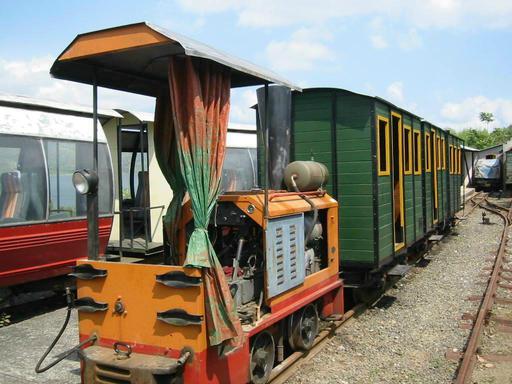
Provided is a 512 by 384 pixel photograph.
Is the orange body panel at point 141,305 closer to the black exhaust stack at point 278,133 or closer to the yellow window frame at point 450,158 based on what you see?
the black exhaust stack at point 278,133

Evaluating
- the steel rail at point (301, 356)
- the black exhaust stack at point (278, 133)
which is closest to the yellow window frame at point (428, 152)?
the steel rail at point (301, 356)

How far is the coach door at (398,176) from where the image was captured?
320 inches

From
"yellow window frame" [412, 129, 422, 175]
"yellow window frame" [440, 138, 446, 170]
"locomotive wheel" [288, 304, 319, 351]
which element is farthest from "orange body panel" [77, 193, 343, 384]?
"yellow window frame" [440, 138, 446, 170]

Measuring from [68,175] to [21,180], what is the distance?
916mm

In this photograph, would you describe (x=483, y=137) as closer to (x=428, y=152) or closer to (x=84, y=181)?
(x=428, y=152)

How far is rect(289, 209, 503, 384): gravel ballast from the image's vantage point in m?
5.09

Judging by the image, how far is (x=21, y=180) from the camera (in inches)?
285

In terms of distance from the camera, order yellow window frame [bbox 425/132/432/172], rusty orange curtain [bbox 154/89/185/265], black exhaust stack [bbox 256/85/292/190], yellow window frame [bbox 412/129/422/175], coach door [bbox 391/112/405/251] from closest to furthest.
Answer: rusty orange curtain [bbox 154/89/185/265] → black exhaust stack [bbox 256/85/292/190] → coach door [bbox 391/112/405/251] → yellow window frame [bbox 412/129/422/175] → yellow window frame [bbox 425/132/432/172]

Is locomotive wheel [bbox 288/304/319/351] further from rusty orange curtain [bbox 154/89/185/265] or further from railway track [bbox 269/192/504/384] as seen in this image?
rusty orange curtain [bbox 154/89/185/265]

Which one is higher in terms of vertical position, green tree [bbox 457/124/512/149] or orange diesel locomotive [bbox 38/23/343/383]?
green tree [bbox 457/124/512/149]

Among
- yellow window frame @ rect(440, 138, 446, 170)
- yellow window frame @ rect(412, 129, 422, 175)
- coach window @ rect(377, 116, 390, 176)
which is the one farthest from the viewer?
yellow window frame @ rect(440, 138, 446, 170)

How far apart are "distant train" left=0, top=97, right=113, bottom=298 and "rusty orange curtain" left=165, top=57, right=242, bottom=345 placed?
4.23 metres

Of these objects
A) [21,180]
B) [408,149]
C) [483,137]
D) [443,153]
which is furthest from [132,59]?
[483,137]

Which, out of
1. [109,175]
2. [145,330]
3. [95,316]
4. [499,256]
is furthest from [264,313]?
[499,256]
